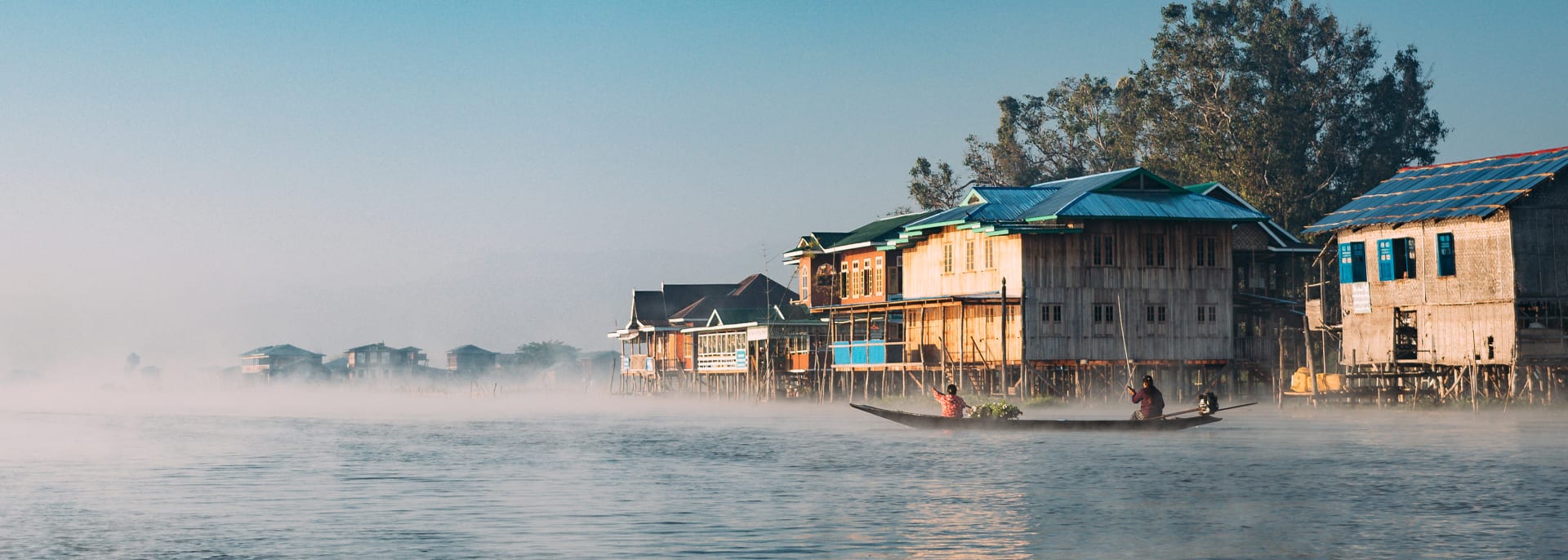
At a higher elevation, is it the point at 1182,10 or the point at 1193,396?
the point at 1182,10

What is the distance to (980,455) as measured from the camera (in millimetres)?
37719

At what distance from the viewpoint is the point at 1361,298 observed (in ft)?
177

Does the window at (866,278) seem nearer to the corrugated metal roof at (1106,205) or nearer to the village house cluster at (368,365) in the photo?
the corrugated metal roof at (1106,205)

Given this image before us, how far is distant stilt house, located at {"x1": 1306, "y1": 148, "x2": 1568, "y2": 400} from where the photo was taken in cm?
4762

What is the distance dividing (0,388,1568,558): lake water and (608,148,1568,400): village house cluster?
2.94m

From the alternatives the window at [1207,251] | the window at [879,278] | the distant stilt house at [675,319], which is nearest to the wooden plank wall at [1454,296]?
the window at [1207,251]

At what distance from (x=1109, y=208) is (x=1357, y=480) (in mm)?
28198

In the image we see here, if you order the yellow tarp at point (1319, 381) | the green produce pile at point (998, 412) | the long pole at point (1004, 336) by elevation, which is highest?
the long pole at point (1004, 336)

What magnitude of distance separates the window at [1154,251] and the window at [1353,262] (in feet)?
20.2

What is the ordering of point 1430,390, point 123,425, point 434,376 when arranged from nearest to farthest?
1. point 1430,390
2. point 123,425
3. point 434,376

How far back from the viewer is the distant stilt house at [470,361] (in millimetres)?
156250

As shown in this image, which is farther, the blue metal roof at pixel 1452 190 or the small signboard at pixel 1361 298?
the small signboard at pixel 1361 298

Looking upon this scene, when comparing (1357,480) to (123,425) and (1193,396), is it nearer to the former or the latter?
(1193,396)

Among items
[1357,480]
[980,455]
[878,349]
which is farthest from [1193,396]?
[1357,480]
